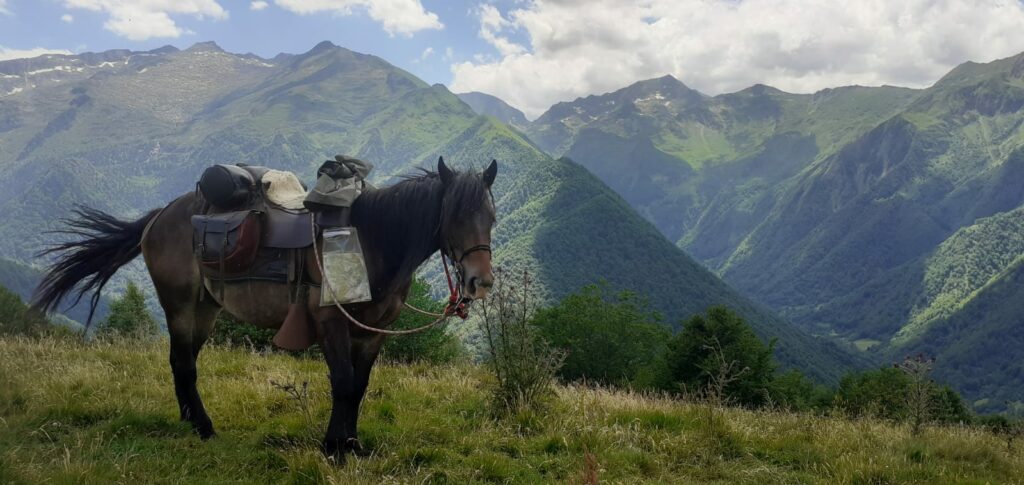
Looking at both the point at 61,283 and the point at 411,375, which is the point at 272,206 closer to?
the point at 61,283

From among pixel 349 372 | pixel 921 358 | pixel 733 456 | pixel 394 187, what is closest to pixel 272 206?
pixel 394 187

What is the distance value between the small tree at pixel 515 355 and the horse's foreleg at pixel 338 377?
6.52 feet

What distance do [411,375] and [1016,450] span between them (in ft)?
26.8

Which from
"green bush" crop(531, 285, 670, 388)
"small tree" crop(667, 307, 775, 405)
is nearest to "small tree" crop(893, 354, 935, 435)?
"small tree" crop(667, 307, 775, 405)

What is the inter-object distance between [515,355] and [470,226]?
284cm

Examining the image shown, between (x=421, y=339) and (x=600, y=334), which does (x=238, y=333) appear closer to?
(x=421, y=339)

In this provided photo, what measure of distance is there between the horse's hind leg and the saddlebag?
2.45 feet

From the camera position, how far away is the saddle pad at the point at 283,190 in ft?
18.1

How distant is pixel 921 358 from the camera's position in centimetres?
771

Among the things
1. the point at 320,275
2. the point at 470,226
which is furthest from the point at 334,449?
the point at 470,226

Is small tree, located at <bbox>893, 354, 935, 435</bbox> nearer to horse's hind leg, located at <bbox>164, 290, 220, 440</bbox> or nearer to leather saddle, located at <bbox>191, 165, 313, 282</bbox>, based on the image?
leather saddle, located at <bbox>191, 165, 313, 282</bbox>

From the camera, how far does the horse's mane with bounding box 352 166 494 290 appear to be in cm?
471

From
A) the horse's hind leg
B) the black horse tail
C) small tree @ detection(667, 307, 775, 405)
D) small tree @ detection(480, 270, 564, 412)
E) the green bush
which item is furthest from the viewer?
the green bush

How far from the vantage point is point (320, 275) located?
16.4ft
